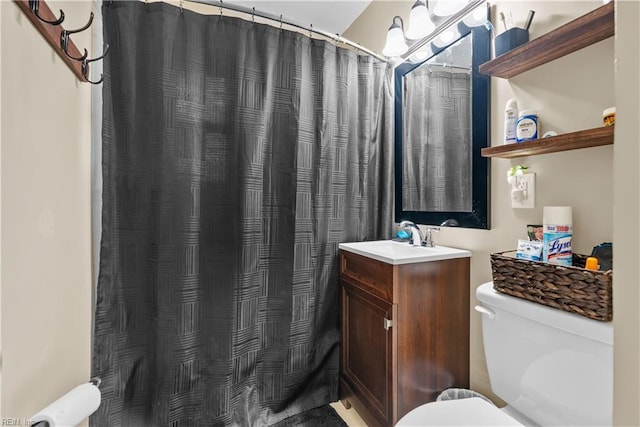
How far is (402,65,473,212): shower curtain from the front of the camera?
1.51 m

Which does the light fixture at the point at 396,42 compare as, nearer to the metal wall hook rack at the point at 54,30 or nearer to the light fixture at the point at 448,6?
the light fixture at the point at 448,6

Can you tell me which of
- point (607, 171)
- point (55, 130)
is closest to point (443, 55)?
point (607, 171)

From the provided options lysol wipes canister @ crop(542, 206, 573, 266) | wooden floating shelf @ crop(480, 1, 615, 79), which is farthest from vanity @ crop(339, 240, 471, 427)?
wooden floating shelf @ crop(480, 1, 615, 79)

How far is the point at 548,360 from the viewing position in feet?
3.07

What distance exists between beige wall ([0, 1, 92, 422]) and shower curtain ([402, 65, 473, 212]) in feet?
5.19

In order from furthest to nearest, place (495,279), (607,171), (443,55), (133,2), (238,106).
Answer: (443,55) → (238,106) → (133,2) → (495,279) → (607,171)

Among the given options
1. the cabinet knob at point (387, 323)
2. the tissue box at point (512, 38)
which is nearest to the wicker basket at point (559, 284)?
the cabinet knob at point (387, 323)

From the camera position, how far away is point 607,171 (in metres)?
0.99

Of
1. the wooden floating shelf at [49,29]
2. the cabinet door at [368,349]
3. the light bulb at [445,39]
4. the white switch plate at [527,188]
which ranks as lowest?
the cabinet door at [368,349]

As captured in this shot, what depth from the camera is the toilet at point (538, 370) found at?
820 millimetres

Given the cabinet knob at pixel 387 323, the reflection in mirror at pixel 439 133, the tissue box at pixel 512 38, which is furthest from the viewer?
the reflection in mirror at pixel 439 133

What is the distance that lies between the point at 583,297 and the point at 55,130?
1.58 metres

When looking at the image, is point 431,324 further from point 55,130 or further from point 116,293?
point 55,130

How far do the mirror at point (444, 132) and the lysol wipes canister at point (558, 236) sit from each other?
13.8 inches
